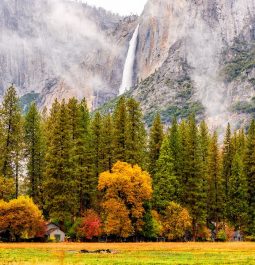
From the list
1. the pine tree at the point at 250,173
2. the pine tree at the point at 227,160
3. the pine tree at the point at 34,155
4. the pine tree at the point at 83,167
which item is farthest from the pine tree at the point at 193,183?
the pine tree at the point at 34,155

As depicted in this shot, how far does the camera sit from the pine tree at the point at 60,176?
60438mm

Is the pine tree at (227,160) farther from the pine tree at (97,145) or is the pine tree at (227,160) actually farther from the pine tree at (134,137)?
the pine tree at (97,145)

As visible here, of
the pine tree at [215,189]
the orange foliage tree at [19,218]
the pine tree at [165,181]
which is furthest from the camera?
the pine tree at [215,189]

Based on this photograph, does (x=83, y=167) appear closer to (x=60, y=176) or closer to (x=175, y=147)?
(x=60, y=176)

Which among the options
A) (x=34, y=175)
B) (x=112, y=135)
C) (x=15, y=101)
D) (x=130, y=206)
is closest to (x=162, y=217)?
(x=130, y=206)

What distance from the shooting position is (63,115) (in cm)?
6303

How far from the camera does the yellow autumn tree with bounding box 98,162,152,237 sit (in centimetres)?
5878

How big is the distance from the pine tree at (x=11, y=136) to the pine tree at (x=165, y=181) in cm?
1648

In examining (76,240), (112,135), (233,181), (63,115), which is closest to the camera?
(76,240)

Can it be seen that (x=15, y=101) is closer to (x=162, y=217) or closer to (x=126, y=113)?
(x=126, y=113)

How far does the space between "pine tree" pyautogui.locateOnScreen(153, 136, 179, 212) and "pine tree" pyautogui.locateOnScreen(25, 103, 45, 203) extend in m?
13.5

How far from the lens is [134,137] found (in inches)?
2640

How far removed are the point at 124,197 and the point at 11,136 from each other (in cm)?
1358

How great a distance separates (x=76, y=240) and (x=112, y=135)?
46.0 feet
